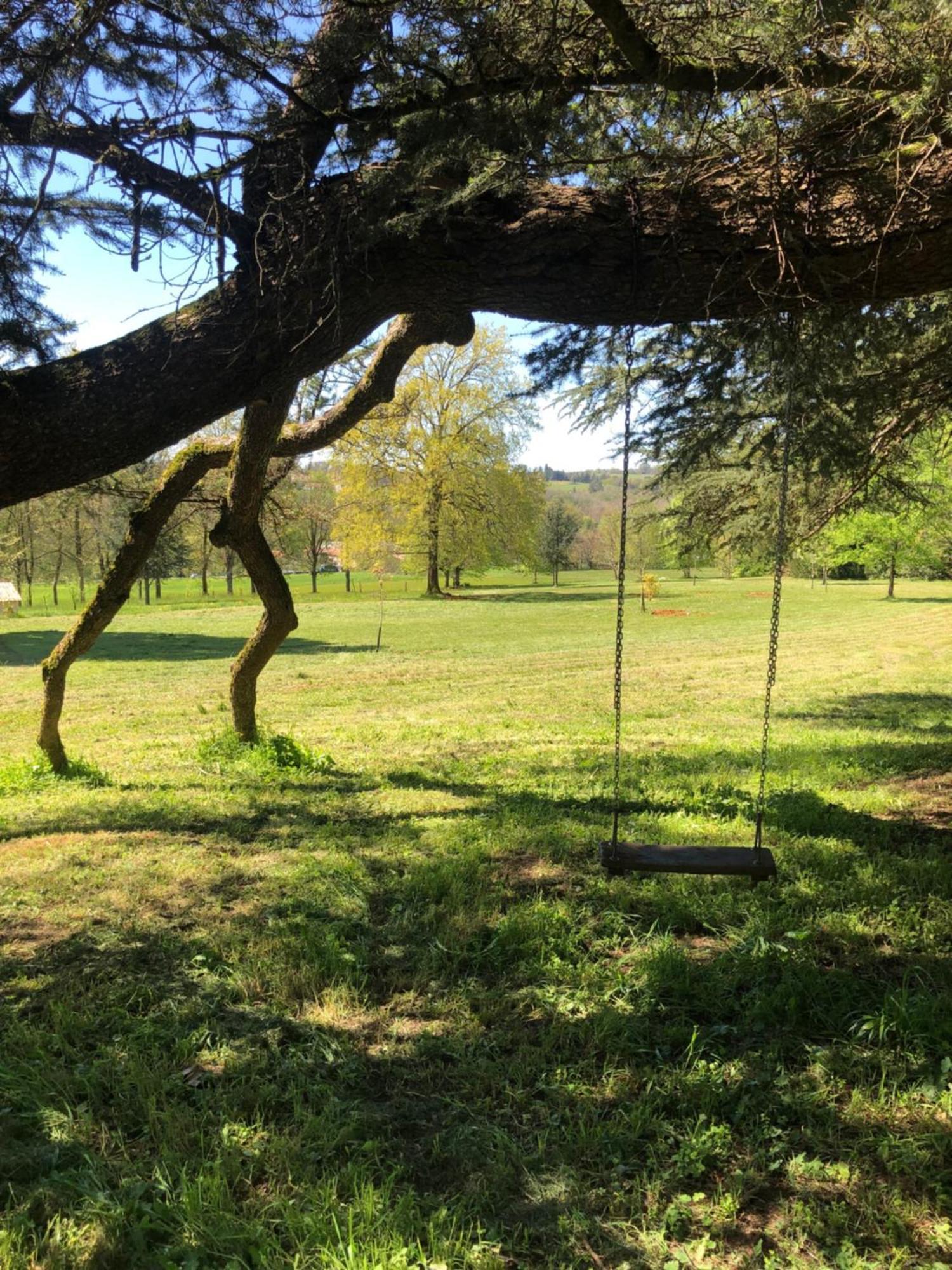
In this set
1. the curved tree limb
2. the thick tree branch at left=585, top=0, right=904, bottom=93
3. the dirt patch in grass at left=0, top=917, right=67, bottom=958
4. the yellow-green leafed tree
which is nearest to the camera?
the thick tree branch at left=585, top=0, right=904, bottom=93

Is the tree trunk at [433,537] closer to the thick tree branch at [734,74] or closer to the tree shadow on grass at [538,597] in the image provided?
the tree shadow on grass at [538,597]

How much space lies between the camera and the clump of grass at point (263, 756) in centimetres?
759

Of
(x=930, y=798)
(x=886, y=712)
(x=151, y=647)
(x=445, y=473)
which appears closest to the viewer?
(x=930, y=798)

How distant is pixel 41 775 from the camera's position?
7.43 m

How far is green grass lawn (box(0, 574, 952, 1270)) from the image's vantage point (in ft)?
7.26

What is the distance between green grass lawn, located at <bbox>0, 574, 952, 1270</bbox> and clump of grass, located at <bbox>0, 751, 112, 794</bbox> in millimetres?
56

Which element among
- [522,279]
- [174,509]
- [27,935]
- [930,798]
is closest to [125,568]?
[174,509]

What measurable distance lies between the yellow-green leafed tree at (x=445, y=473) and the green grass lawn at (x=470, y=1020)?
27317mm

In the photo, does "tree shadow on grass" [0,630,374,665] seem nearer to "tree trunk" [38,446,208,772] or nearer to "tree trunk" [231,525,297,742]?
"tree trunk" [231,525,297,742]

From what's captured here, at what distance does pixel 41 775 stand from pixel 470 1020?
6.05 m

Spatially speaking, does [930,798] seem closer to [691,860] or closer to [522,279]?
[691,860]

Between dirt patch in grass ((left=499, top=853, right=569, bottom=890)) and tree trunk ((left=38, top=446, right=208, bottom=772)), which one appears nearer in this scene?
dirt patch in grass ((left=499, top=853, right=569, bottom=890))

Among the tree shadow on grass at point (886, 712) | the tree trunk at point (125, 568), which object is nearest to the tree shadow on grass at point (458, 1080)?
the tree trunk at point (125, 568)

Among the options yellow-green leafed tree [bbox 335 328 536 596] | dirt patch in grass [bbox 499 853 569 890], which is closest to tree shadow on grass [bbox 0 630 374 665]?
yellow-green leafed tree [bbox 335 328 536 596]
